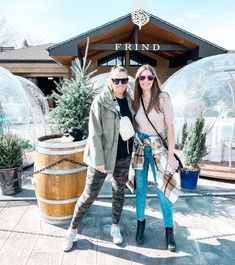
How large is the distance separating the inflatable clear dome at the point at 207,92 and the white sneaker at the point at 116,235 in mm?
4007

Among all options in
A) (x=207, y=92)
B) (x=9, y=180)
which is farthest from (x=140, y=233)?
(x=207, y=92)

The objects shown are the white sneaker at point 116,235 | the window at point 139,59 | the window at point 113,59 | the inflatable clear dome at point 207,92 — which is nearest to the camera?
the white sneaker at point 116,235

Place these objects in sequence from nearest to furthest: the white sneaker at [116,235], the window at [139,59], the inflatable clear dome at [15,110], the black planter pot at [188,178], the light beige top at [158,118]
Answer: the light beige top at [158,118], the white sneaker at [116,235], the black planter pot at [188,178], the inflatable clear dome at [15,110], the window at [139,59]

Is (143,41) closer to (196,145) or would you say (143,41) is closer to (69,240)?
(196,145)

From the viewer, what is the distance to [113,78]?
2.60 meters

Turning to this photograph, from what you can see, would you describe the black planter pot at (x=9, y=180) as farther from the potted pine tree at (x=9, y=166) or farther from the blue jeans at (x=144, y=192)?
the blue jeans at (x=144, y=192)

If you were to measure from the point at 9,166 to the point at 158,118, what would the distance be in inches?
117

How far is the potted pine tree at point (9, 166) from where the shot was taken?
4.27 meters

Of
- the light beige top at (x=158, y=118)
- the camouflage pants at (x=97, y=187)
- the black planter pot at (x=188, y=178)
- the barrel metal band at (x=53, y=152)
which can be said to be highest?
the light beige top at (x=158, y=118)

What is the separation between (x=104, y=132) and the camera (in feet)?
8.45

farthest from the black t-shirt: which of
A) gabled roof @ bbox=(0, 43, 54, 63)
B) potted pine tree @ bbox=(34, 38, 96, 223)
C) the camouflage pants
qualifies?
gabled roof @ bbox=(0, 43, 54, 63)

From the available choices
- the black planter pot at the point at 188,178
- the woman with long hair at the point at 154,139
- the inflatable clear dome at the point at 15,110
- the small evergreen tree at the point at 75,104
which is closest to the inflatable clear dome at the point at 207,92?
the black planter pot at the point at 188,178

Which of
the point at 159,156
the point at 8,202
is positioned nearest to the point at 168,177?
the point at 159,156

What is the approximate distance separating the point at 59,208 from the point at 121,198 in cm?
89
